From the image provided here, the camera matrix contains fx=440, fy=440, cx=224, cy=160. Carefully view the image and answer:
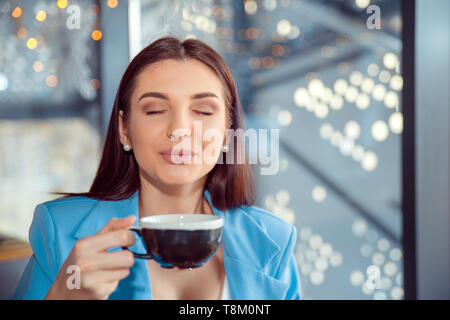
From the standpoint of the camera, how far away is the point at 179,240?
648mm

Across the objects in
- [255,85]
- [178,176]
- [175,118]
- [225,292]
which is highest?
[255,85]

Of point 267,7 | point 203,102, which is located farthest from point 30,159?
point 267,7

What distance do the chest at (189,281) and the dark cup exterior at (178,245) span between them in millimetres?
133

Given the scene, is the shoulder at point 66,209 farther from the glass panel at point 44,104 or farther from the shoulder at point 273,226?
the shoulder at point 273,226

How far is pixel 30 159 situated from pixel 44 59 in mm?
258

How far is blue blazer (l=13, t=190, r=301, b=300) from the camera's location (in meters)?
0.76

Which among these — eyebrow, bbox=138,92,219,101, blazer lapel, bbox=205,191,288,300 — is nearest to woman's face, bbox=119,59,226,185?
eyebrow, bbox=138,92,219,101

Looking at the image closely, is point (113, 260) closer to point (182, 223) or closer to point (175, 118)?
point (182, 223)

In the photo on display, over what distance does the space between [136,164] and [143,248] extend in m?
0.16

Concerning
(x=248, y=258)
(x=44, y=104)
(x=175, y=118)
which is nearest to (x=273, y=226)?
(x=248, y=258)

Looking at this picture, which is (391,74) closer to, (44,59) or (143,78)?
(143,78)

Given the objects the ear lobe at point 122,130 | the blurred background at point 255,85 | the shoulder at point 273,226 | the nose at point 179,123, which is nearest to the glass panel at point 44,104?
the blurred background at point 255,85

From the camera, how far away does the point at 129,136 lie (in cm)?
80

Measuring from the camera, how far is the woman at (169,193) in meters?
0.76
